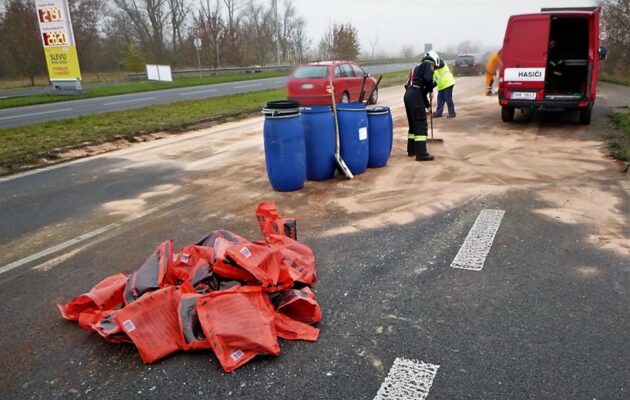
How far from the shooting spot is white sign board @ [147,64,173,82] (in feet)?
106

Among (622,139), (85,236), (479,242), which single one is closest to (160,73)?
(622,139)

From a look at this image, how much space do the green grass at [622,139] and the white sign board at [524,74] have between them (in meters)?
1.92

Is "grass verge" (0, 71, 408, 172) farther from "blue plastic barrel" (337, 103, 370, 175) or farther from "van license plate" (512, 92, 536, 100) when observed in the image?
"van license plate" (512, 92, 536, 100)

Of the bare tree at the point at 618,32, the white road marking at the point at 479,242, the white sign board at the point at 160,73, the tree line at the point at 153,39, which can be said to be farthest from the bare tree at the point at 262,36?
the white road marking at the point at 479,242

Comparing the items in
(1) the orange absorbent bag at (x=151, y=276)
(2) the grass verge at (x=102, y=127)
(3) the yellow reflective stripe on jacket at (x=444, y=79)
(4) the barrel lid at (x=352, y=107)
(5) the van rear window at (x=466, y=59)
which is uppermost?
(5) the van rear window at (x=466, y=59)

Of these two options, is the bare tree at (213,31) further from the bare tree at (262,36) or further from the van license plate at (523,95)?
the van license plate at (523,95)

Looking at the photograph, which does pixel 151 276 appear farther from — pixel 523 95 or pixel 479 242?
pixel 523 95

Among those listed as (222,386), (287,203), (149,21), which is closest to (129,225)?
(287,203)

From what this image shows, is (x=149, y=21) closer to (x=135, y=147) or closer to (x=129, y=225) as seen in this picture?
(x=135, y=147)

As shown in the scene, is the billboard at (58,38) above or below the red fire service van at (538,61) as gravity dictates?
above

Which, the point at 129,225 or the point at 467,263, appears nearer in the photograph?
the point at 467,263

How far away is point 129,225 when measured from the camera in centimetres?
524

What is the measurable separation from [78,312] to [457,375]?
2.52 m

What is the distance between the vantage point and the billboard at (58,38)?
21219mm
